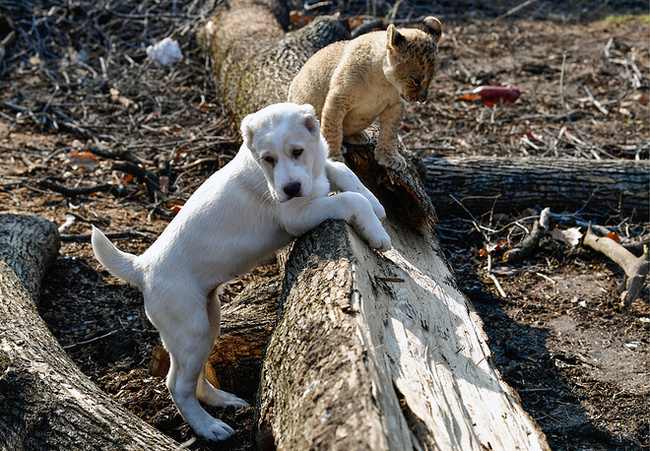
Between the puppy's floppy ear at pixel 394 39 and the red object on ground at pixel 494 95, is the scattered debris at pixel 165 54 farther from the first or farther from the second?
the puppy's floppy ear at pixel 394 39

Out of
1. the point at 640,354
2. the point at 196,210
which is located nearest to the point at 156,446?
the point at 196,210

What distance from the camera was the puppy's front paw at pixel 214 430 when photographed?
11.6 feet

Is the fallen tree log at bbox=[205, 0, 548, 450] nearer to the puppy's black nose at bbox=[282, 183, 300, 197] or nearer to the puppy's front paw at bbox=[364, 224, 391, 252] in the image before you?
the puppy's front paw at bbox=[364, 224, 391, 252]

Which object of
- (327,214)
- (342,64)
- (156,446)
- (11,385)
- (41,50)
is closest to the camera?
(156,446)

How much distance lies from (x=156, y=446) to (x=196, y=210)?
4.77 ft

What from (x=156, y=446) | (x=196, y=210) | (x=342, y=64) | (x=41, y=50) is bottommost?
(x=41, y=50)

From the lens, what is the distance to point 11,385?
3139mm

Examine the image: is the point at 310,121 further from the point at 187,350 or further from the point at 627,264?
the point at 627,264

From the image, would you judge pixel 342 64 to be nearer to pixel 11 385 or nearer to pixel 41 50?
pixel 11 385

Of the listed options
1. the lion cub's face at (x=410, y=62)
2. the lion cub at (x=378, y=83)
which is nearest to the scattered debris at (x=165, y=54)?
the lion cub at (x=378, y=83)

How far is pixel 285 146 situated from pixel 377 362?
1.45 metres

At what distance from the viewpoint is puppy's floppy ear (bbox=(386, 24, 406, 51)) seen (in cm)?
452

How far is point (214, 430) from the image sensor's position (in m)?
3.55

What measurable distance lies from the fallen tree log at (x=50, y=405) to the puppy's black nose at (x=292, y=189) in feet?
4.70
